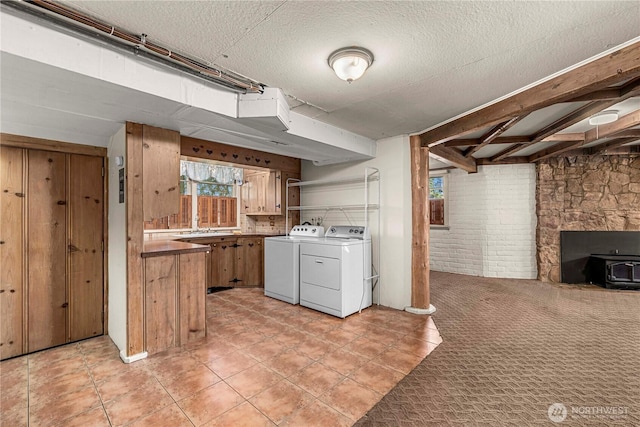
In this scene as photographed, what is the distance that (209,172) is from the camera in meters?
5.12

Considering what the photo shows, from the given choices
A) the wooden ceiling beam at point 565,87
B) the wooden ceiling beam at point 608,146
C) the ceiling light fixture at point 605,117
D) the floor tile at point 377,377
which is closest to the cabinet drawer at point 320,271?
the floor tile at point 377,377

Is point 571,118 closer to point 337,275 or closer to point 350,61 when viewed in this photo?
point 350,61

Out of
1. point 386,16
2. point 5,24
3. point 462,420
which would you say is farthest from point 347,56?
point 462,420

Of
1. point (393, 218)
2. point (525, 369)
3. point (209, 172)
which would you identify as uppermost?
point (209, 172)

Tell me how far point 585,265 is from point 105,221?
7.19m

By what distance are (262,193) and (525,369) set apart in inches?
165

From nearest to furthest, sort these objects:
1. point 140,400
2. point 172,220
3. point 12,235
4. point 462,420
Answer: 1. point 462,420
2. point 140,400
3. point 12,235
4. point 172,220

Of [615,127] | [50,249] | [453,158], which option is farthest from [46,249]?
[615,127]

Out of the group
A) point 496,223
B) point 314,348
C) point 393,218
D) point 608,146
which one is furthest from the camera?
point 496,223

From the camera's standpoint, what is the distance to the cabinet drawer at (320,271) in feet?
11.1

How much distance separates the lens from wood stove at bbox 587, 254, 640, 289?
177 inches

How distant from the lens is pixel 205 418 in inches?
66.3

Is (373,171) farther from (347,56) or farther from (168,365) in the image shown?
(168,365)

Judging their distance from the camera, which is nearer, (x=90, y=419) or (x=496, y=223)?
(x=90, y=419)
